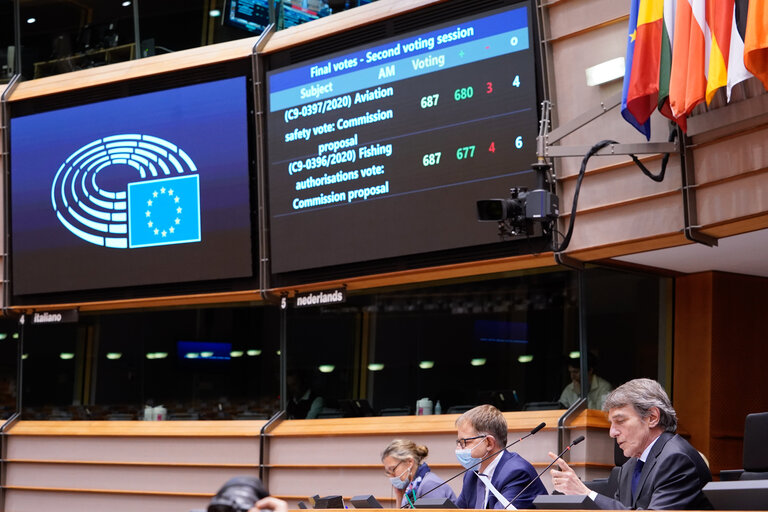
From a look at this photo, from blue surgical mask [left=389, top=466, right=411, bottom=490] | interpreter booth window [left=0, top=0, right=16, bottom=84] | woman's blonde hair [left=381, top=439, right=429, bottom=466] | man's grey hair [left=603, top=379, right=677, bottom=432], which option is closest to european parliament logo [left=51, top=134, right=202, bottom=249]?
interpreter booth window [left=0, top=0, right=16, bottom=84]

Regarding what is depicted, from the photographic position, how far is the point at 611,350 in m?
8.69

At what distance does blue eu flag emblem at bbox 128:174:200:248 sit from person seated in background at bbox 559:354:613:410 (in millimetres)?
3784

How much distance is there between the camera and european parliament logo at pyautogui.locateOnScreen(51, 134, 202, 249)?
34.4 ft

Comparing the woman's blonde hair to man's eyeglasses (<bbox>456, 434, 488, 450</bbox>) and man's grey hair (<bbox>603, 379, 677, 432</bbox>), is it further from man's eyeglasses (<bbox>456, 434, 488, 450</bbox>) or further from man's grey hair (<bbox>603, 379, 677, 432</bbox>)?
man's grey hair (<bbox>603, 379, 677, 432</bbox>)

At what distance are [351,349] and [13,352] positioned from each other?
4278mm

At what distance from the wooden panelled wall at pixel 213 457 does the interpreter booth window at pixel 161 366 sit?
0.68ft

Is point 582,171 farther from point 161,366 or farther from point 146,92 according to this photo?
point 161,366

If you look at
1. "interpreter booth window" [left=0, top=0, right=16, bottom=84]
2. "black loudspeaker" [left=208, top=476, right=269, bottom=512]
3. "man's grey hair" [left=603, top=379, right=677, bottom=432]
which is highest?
"interpreter booth window" [left=0, top=0, right=16, bottom=84]

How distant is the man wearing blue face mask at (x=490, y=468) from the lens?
5.14 metres

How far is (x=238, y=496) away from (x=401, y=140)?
7221 millimetres

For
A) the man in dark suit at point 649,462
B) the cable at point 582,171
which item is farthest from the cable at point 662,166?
the man in dark suit at point 649,462

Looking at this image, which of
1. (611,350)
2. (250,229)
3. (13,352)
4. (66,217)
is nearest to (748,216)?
(611,350)

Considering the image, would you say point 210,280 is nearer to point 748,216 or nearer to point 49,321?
point 49,321

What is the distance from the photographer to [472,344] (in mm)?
9305
